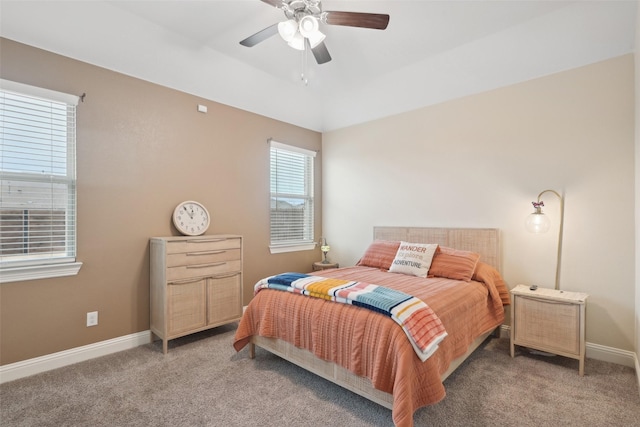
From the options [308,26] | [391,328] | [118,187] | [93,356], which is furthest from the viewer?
[118,187]

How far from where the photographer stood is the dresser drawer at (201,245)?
9.42 ft

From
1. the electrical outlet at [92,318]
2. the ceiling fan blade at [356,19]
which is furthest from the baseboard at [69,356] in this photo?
the ceiling fan blade at [356,19]

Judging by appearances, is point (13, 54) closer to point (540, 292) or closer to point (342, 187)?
point (342, 187)

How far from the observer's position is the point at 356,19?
215 cm

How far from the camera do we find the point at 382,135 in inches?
168

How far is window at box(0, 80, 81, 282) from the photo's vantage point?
235 cm

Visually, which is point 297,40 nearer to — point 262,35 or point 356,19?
point 262,35

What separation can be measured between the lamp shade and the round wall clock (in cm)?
330

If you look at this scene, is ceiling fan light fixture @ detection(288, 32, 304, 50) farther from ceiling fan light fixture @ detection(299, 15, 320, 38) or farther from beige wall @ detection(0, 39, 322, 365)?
beige wall @ detection(0, 39, 322, 365)

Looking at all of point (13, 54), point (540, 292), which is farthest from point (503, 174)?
point (13, 54)

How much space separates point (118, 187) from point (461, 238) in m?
3.57

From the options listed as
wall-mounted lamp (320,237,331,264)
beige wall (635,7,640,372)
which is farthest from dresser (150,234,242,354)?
beige wall (635,7,640,372)

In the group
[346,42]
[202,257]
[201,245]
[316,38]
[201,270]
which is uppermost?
[346,42]

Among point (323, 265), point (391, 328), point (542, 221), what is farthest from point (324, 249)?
point (391, 328)
